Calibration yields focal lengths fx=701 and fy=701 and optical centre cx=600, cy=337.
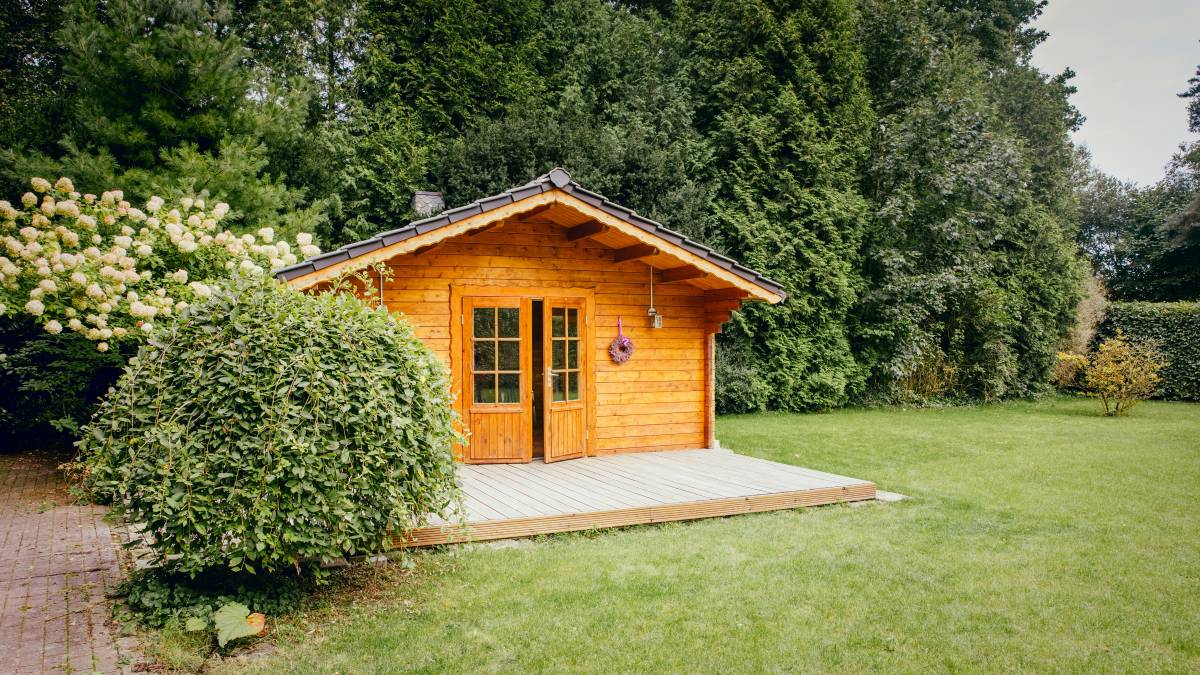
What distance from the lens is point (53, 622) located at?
349 centimetres

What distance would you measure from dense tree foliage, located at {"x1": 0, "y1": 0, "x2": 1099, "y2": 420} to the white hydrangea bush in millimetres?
3551

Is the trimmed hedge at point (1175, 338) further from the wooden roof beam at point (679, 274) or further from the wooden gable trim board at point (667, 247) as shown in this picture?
the wooden roof beam at point (679, 274)

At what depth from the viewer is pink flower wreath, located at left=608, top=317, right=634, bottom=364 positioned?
8414mm

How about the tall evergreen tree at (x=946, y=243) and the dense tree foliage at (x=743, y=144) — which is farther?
the tall evergreen tree at (x=946, y=243)

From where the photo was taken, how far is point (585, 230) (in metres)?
7.92

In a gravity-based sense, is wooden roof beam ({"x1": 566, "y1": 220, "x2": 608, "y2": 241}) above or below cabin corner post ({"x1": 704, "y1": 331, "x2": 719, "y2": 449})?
above

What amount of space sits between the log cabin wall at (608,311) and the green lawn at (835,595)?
2849 mm

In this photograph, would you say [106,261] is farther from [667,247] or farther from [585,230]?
[667,247]

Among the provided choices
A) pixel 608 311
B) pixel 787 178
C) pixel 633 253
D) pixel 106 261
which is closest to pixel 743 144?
pixel 787 178

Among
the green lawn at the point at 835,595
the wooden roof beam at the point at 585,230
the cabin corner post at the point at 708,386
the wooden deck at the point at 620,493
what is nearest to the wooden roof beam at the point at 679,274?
the cabin corner post at the point at 708,386

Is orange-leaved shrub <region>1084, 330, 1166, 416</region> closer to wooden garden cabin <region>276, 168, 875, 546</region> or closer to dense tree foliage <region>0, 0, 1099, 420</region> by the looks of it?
dense tree foliage <region>0, 0, 1099, 420</region>

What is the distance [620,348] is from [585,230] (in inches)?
59.0

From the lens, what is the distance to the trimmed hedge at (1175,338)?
16.2 meters

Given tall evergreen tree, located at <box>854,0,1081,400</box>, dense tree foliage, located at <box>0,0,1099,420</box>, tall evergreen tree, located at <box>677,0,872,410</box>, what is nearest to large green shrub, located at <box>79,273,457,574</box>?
dense tree foliage, located at <box>0,0,1099,420</box>
